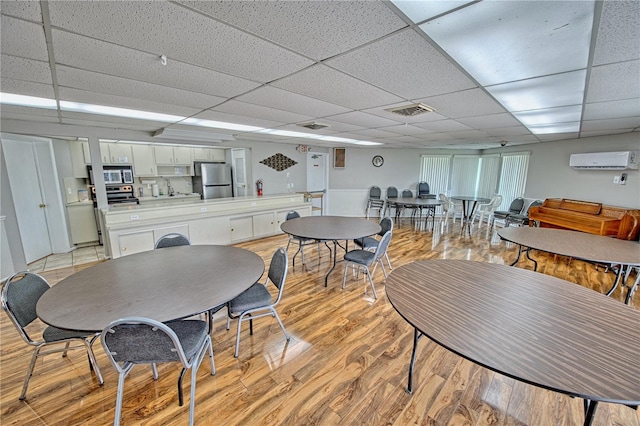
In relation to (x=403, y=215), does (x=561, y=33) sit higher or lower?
higher

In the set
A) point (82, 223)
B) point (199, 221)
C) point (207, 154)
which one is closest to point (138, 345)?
point (199, 221)

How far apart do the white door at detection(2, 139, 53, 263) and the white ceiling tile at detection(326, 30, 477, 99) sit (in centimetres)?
525

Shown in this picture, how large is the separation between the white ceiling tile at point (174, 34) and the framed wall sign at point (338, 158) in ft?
19.6

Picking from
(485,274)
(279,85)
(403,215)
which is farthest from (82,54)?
(403,215)

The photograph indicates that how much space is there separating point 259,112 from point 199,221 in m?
2.53

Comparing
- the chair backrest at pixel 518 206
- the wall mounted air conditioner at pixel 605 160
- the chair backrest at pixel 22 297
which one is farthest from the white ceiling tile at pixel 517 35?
the chair backrest at pixel 518 206

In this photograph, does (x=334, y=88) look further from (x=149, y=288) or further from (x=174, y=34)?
(x=149, y=288)

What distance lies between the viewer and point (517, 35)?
4.15 feet

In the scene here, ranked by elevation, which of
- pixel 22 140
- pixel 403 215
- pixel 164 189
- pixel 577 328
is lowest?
pixel 403 215

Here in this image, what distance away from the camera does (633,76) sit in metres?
1.75

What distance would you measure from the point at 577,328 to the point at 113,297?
2.66m

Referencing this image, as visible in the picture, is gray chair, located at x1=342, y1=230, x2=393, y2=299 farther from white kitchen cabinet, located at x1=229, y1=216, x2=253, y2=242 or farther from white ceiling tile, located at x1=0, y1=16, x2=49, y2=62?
white ceiling tile, located at x1=0, y1=16, x2=49, y2=62

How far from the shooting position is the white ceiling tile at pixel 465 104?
2.30 m

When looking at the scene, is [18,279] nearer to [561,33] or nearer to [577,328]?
[577,328]
